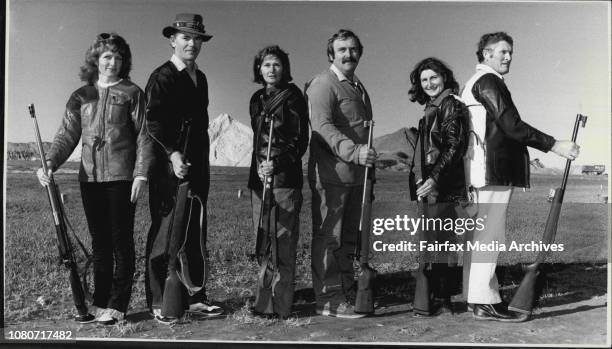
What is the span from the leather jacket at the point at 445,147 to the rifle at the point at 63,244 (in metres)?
2.64

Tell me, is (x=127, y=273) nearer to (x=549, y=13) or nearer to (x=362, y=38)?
(x=362, y=38)

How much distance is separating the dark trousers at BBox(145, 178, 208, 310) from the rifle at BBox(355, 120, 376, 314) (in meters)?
1.16

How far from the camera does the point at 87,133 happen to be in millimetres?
5215

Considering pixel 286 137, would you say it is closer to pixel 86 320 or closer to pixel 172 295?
pixel 172 295

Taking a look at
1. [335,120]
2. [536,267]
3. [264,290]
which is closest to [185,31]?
[335,120]

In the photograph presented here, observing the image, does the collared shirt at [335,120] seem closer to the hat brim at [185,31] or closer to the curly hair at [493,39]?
the hat brim at [185,31]

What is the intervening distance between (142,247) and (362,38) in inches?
91.1

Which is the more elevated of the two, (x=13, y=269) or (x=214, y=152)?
(x=214, y=152)

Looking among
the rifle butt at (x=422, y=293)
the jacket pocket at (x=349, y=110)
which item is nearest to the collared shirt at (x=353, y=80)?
the jacket pocket at (x=349, y=110)

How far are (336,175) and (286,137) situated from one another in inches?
18.5

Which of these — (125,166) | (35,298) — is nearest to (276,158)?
(125,166)

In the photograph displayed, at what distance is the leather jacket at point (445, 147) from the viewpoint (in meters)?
5.17

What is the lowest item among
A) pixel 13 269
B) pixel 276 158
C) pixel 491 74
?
pixel 13 269

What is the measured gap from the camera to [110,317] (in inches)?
206
